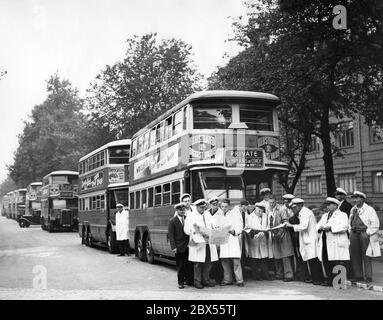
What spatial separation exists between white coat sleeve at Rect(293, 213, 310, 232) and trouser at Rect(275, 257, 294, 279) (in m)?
0.85

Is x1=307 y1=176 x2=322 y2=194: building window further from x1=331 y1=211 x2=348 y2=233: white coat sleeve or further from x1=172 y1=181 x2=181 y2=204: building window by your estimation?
x1=331 y1=211 x2=348 y2=233: white coat sleeve

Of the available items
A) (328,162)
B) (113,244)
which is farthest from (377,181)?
(113,244)

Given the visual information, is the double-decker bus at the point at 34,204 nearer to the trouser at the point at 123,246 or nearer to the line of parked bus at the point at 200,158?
the trouser at the point at 123,246

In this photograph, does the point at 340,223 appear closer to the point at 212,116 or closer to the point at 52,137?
the point at 212,116

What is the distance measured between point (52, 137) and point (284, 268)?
4956 cm

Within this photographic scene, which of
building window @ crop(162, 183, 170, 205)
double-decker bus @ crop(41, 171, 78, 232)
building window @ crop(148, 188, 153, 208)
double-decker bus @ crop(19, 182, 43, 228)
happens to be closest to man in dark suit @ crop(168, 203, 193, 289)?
building window @ crop(162, 183, 170, 205)

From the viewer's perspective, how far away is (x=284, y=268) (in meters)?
12.1

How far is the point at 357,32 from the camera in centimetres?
1697

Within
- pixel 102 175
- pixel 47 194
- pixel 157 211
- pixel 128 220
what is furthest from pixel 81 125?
pixel 157 211

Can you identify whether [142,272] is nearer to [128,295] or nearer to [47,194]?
[128,295]

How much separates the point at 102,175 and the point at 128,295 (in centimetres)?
1346

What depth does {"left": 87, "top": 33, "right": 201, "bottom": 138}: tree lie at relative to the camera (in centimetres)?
3878

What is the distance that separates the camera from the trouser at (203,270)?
37.0 ft

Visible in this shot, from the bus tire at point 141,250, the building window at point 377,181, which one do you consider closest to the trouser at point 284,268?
the bus tire at point 141,250
